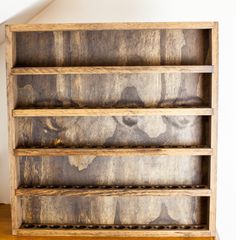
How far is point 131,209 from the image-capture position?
198cm

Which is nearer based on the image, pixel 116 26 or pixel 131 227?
pixel 116 26

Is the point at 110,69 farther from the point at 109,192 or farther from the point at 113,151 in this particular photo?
the point at 109,192

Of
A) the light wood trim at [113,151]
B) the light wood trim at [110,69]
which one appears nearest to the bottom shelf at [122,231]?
the light wood trim at [113,151]

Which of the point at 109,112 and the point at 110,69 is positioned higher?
the point at 110,69

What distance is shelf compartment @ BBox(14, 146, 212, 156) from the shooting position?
1.88 metres

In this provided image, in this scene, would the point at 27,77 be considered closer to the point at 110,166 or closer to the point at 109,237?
the point at 110,166

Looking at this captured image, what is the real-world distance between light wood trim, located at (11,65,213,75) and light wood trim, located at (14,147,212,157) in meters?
0.29

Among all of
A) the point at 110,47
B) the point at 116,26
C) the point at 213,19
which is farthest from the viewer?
the point at 213,19

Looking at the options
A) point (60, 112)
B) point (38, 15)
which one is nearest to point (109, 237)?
point (60, 112)

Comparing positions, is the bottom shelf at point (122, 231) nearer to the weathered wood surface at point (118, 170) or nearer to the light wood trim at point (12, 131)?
the light wood trim at point (12, 131)

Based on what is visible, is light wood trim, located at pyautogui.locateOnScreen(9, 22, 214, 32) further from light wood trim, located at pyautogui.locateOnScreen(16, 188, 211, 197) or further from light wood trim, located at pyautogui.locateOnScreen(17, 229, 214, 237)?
light wood trim, located at pyautogui.locateOnScreen(17, 229, 214, 237)

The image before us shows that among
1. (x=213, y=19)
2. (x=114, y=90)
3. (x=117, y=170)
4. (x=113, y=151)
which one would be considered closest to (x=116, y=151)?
(x=113, y=151)

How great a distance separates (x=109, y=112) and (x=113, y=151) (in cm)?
15

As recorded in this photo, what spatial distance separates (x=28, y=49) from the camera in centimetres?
195
